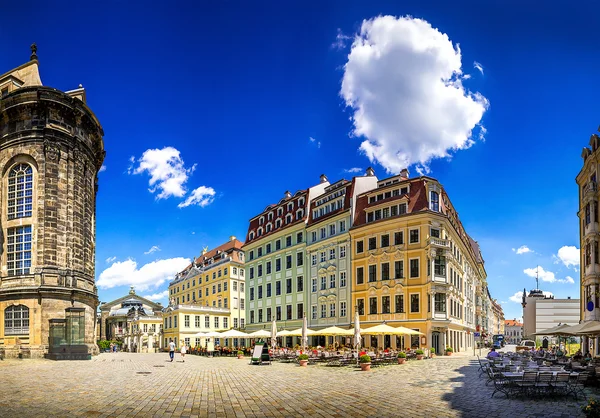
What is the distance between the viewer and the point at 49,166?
4109cm

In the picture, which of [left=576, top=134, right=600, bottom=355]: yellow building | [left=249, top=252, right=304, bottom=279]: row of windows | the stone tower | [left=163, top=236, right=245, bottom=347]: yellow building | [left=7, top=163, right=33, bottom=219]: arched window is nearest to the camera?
[left=576, top=134, right=600, bottom=355]: yellow building

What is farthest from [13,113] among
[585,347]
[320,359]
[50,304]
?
[585,347]

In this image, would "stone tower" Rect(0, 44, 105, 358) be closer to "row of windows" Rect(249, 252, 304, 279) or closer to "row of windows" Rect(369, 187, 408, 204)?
"row of windows" Rect(249, 252, 304, 279)

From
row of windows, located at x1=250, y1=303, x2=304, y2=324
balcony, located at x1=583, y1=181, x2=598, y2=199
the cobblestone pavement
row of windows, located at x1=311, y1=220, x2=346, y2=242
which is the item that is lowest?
row of windows, located at x1=250, y1=303, x2=304, y2=324

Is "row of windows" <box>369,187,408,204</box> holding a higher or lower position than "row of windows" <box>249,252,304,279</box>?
higher

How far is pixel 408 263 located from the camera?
47344 mm

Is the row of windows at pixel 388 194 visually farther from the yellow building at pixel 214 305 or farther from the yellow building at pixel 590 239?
the yellow building at pixel 214 305

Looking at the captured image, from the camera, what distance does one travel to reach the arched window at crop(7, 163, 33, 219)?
4112 centimetres

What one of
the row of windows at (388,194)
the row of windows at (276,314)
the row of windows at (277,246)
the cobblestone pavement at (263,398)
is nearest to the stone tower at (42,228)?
the cobblestone pavement at (263,398)

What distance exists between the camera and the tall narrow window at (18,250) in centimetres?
4019

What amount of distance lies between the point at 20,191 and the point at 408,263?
34.1 metres

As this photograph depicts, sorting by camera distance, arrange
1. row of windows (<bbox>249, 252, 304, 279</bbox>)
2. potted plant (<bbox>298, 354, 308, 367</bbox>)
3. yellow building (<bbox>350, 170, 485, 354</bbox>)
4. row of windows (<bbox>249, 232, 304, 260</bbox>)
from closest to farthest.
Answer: potted plant (<bbox>298, 354, 308, 367</bbox>) < yellow building (<bbox>350, 170, 485, 354</bbox>) < row of windows (<bbox>249, 252, 304, 279</bbox>) < row of windows (<bbox>249, 232, 304, 260</bbox>)

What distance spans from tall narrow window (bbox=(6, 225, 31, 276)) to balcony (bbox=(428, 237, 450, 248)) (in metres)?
33.8

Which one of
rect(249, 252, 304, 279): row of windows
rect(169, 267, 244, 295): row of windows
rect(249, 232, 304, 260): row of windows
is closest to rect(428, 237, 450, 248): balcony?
rect(249, 252, 304, 279): row of windows
